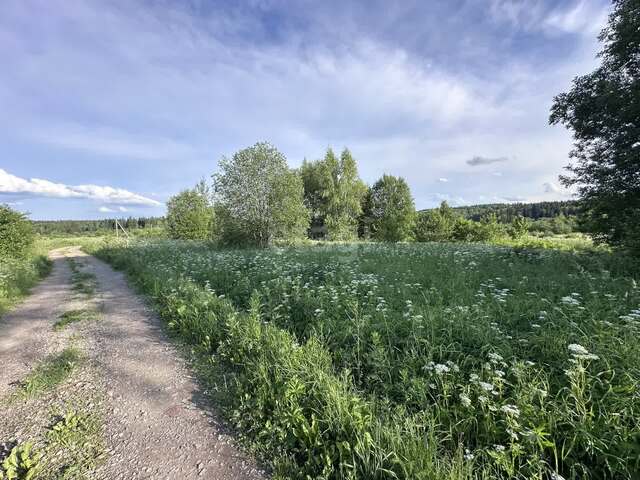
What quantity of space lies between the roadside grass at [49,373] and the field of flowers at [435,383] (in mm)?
1624

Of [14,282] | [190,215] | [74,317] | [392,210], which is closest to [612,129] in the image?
[74,317]

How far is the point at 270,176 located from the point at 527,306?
1911 centimetres

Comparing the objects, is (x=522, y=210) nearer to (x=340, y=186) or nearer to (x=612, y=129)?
(x=340, y=186)

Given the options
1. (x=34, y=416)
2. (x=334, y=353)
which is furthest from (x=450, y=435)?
(x=34, y=416)

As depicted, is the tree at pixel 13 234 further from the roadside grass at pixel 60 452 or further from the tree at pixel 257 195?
the roadside grass at pixel 60 452

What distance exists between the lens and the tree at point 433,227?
42.2 metres

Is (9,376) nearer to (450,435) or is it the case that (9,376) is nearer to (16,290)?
(450,435)

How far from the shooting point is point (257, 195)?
70.5ft

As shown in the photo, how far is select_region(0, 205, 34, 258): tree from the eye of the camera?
52.1ft

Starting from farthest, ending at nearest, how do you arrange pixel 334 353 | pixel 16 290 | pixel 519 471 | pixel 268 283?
1. pixel 16 290
2. pixel 268 283
3. pixel 334 353
4. pixel 519 471

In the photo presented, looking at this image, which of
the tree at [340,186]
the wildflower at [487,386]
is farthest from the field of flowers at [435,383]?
the tree at [340,186]

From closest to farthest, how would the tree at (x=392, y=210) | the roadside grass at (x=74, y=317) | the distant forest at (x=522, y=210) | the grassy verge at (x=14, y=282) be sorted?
the roadside grass at (x=74, y=317) < the grassy verge at (x=14, y=282) < the tree at (x=392, y=210) < the distant forest at (x=522, y=210)

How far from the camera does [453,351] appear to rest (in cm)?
349

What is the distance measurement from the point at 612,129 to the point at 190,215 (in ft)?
116
